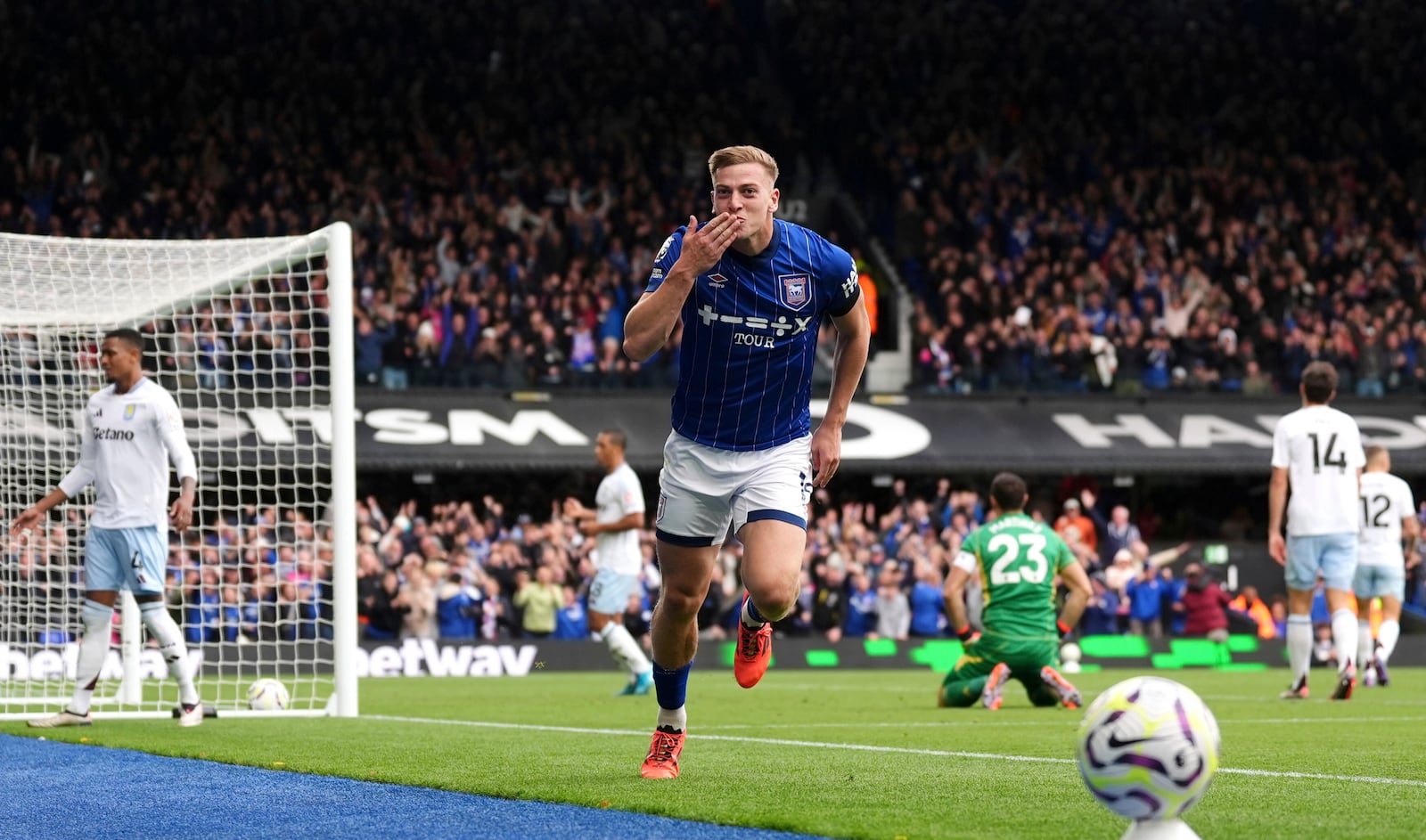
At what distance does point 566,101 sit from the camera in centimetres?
2981

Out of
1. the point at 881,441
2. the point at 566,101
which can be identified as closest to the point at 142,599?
the point at 881,441

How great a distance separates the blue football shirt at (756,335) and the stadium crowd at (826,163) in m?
15.7

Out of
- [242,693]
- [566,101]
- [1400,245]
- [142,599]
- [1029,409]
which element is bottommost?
[242,693]

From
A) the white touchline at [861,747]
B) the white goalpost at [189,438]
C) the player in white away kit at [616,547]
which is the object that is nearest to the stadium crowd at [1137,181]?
the player in white away kit at [616,547]

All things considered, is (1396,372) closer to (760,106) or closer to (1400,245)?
(1400,245)

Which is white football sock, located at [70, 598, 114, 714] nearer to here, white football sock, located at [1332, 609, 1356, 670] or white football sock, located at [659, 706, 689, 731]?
white football sock, located at [659, 706, 689, 731]

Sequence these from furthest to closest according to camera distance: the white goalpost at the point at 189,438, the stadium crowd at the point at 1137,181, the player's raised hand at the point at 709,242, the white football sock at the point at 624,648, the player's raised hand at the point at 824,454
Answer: the stadium crowd at the point at 1137,181, the white football sock at the point at 624,648, the white goalpost at the point at 189,438, the player's raised hand at the point at 824,454, the player's raised hand at the point at 709,242

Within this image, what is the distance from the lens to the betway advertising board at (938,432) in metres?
23.9

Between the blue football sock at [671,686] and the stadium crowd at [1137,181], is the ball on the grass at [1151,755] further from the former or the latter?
the stadium crowd at [1137,181]

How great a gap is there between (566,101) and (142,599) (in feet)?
67.6

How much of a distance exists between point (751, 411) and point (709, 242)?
0.89m

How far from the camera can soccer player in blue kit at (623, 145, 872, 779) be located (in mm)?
6504

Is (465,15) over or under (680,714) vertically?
over

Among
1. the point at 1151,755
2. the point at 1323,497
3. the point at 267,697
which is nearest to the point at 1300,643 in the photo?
the point at 1323,497
